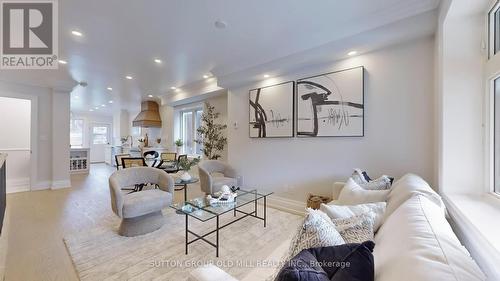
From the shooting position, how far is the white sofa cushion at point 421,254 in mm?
556

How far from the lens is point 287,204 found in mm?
3496

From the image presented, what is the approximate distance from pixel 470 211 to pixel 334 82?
6.81ft

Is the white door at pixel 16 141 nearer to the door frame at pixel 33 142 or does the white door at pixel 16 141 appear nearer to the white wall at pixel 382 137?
the door frame at pixel 33 142

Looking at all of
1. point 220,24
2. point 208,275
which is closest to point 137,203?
point 208,275

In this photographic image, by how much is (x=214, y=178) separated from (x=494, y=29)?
363cm

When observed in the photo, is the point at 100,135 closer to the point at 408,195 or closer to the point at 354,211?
the point at 354,211

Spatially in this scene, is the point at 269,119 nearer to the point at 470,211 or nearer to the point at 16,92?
the point at 470,211

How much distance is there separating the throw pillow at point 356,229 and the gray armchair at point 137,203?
2.26 m

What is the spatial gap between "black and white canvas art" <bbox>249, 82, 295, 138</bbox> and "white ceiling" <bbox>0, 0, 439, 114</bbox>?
0.52 m

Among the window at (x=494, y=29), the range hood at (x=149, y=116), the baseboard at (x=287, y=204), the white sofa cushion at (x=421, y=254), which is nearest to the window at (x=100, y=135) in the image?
the range hood at (x=149, y=116)

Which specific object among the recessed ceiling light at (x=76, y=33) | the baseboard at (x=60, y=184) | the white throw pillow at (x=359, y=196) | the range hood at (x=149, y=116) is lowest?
the baseboard at (x=60, y=184)

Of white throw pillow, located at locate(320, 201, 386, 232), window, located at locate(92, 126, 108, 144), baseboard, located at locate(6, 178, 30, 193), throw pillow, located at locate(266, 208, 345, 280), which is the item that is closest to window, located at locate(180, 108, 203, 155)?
baseboard, located at locate(6, 178, 30, 193)

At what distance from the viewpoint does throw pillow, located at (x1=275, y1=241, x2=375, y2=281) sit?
0.62m

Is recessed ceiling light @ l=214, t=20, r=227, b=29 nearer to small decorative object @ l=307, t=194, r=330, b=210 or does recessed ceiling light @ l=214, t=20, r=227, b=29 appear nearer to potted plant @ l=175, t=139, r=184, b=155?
small decorative object @ l=307, t=194, r=330, b=210
